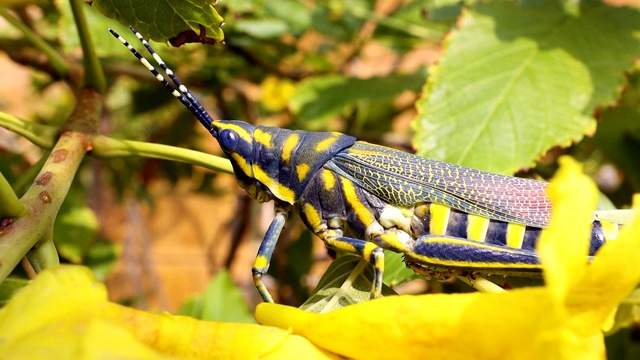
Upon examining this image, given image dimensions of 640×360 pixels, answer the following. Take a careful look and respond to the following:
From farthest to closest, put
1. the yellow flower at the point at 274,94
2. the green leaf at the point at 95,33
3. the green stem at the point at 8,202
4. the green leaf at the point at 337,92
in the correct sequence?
the yellow flower at the point at 274,94, the green leaf at the point at 337,92, the green leaf at the point at 95,33, the green stem at the point at 8,202

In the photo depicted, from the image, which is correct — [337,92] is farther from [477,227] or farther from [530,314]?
[530,314]

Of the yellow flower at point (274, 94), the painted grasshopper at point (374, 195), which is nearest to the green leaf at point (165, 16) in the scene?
the painted grasshopper at point (374, 195)

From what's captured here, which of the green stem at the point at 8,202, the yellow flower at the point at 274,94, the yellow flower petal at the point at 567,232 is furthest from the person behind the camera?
the yellow flower at the point at 274,94

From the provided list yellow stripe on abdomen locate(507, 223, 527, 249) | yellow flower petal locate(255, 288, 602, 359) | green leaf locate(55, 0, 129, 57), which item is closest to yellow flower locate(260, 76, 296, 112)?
green leaf locate(55, 0, 129, 57)

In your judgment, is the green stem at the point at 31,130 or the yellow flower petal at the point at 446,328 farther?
the green stem at the point at 31,130

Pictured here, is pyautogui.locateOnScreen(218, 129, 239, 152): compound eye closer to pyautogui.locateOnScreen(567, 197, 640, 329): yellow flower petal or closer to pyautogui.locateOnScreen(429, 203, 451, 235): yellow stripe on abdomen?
pyautogui.locateOnScreen(429, 203, 451, 235): yellow stripe on abdomen

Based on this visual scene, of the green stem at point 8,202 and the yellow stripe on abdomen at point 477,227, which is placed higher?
the green stem at point 8,202

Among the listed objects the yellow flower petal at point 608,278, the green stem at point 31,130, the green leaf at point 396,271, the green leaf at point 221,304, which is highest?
the green stem at point 31,130

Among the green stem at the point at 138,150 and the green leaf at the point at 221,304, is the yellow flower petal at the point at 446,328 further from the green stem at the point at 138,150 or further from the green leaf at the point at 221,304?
the green leaf at the point at 221,304
